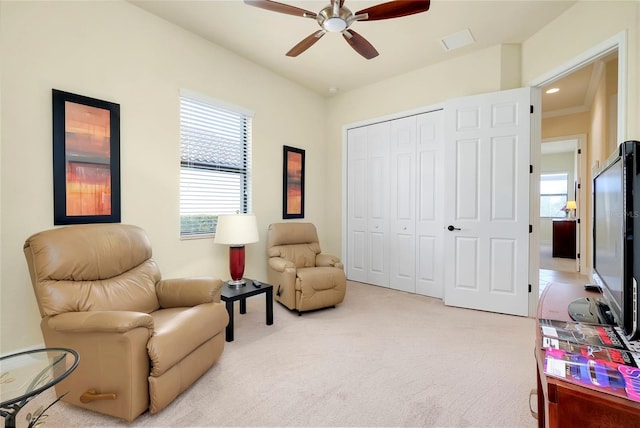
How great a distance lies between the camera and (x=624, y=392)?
749 mm

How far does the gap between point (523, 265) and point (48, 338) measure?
3.93 meters

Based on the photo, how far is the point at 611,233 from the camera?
120 cm

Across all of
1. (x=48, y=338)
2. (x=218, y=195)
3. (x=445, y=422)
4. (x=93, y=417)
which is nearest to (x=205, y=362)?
(x=93, y=417)

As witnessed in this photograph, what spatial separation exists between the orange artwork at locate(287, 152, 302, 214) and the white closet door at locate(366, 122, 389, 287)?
1011 mm

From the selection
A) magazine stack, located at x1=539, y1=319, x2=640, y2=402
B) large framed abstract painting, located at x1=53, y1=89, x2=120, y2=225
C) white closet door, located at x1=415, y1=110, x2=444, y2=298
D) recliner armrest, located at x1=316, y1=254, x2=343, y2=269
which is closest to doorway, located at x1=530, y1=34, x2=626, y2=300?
white closet door, located at x1=415, y1=110, x2=444, y2=298

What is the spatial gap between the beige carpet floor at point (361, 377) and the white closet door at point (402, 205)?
1.04 metres

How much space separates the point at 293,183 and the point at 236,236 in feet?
5.36

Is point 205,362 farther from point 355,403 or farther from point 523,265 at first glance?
point 523,265

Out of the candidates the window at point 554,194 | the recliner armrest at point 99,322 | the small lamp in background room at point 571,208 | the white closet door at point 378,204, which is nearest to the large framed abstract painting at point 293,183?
the white closet door at point 378,204

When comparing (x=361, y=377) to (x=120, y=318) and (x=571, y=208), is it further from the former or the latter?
(x=571, y=208)

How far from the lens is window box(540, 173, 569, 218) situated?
28.3 ft

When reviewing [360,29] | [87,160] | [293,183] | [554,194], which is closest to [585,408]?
[87,160]

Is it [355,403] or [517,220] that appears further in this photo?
[517,220]

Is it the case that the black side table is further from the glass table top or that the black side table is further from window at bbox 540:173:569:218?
window at bbox 540:173:569:218
